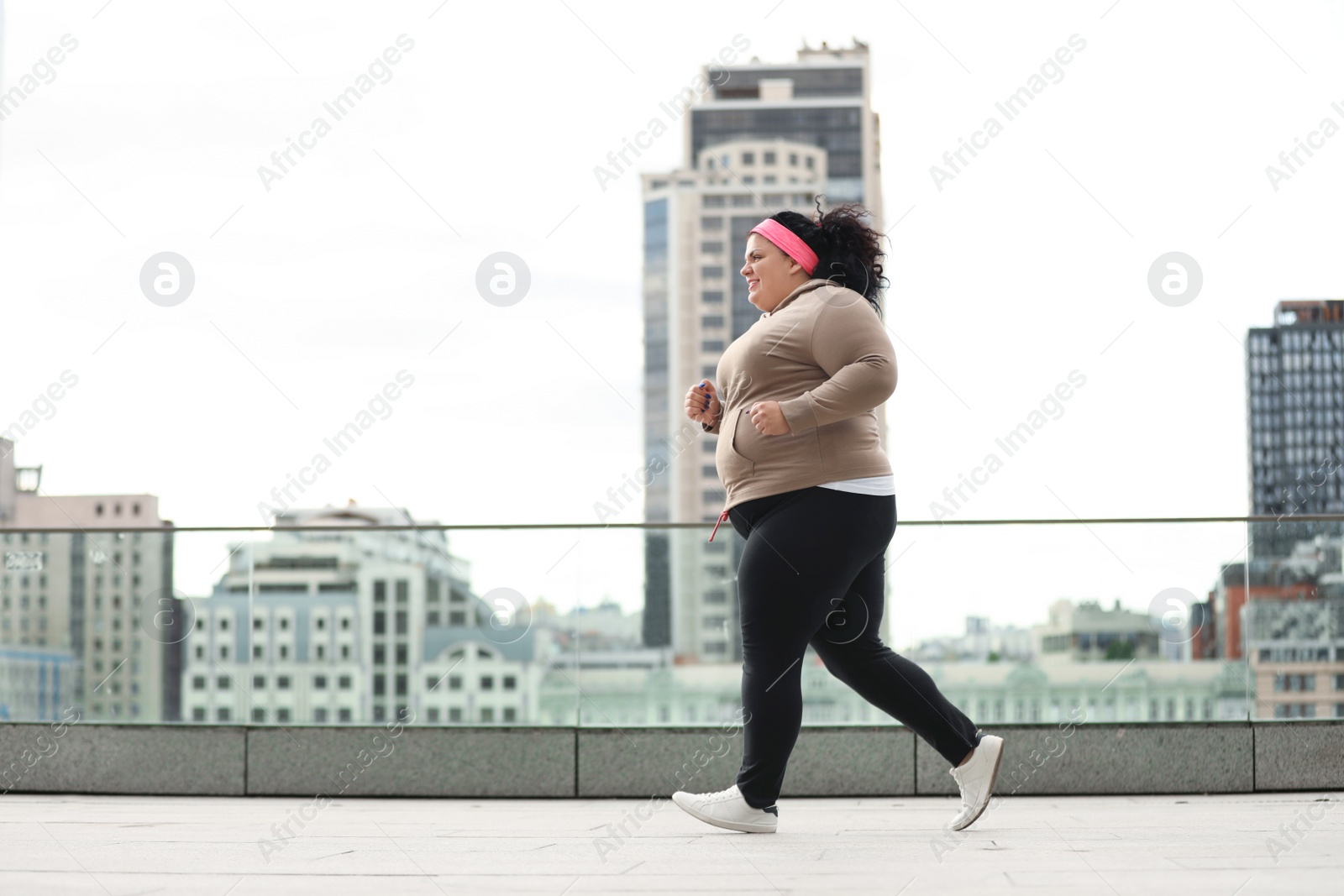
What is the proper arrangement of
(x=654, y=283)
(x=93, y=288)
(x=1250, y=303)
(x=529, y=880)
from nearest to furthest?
(x=529, y=880), (x=93, y=288), (x=1250, y=303), (x=654, y=283)

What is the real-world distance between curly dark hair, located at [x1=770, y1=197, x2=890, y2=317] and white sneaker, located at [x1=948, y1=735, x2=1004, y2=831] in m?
0.97

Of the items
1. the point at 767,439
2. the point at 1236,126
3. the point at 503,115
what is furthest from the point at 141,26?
the point at 503,115

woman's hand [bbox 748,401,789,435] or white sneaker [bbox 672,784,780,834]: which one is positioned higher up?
woman's hand [bbox 748,401,789,435]

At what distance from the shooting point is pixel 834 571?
2770 mm

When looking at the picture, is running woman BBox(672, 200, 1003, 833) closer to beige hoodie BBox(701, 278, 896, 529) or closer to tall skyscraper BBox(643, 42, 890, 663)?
beige hoodie BBox(701, 278, 896, 529)

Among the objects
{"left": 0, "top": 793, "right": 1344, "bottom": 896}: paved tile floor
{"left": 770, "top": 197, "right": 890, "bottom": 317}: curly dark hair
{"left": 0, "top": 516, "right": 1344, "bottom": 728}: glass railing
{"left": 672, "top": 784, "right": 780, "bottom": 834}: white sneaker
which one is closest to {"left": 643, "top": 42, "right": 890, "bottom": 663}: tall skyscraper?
{"left": 0, "top": 516, "right": 1344, "bottom": 728}: glass railing

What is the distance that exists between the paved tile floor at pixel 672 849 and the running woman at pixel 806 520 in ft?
0.56

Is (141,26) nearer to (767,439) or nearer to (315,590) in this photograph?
(315,590)

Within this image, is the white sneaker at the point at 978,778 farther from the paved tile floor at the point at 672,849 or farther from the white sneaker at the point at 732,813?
the white sneaker at the point at 732,813

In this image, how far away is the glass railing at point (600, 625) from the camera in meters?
4.03

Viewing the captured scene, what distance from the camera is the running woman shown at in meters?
2.76

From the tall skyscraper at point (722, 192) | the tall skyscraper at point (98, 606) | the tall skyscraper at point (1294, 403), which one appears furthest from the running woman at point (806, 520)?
the tall skyscraper at point (722, 192)

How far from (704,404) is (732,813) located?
0.89 meters

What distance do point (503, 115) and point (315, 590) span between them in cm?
8085
